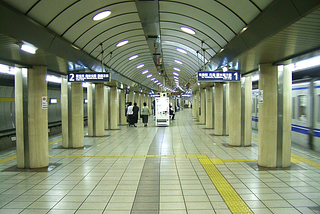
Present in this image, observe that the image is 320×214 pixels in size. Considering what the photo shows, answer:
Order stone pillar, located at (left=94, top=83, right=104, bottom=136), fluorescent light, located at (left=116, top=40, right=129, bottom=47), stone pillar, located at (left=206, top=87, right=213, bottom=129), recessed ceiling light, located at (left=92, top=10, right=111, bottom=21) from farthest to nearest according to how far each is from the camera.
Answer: stone pillar, located at (left=206, top=87, right=213, bottom=129), stone pillar, located at (left=94, top=83, right=104, bottom=136), fluorescent light, located at (left=116, top=40, right=129, bottom=47), recessed ceiling light, located at (left=92, top=10, right=111, bottom=21)

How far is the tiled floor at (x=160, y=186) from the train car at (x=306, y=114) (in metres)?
0.82

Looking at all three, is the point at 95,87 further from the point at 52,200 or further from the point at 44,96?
the point at 52,200

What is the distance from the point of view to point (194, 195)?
467 cm

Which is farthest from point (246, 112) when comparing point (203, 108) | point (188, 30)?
point (203, 108)

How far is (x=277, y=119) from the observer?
22.0 feet

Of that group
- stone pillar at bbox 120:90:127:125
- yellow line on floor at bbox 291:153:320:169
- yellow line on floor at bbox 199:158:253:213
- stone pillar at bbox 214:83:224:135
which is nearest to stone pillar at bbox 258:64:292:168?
yellow line on floor at bbox 291:153:320:169

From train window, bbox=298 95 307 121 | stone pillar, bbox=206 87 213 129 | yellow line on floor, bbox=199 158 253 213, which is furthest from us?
stone pillar, bbox=206 87 213 129

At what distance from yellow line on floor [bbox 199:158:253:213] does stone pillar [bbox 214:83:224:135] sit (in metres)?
6.13

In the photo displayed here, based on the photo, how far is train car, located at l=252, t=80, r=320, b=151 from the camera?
8.48 metres

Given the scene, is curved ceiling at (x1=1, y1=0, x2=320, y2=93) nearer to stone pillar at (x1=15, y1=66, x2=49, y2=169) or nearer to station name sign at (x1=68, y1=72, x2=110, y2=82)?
station name sign at (x1=68, y1=72, x2=110, y2=82)

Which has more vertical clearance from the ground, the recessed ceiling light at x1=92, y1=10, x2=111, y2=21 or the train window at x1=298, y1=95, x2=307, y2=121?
the recessed ceiling light at x1=92, y1=10, x2=111, y2=21

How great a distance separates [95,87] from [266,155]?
29.0 feet

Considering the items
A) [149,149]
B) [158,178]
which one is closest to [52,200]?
[158,178]

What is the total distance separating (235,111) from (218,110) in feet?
10.8
